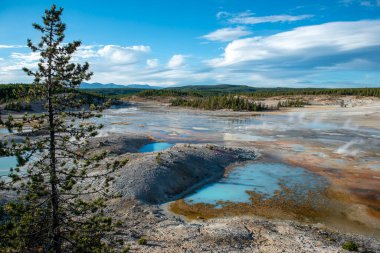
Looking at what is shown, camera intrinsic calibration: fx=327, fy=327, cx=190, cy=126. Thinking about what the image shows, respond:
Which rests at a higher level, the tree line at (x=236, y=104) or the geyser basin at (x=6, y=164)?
the tree line at (x=236, y=104)

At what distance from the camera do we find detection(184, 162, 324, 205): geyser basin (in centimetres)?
2377

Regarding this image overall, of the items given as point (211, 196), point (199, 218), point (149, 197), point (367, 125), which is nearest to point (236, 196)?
point (211, 196)

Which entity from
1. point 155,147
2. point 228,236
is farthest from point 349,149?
point 228,236

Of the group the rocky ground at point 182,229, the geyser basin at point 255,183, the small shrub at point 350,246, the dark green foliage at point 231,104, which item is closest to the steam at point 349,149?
the geyser basin at point 255,183

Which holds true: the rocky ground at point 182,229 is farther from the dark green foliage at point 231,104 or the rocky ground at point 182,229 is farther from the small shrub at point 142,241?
the dark green foliage at point 231,104

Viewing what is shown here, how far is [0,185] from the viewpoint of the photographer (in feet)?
28.2

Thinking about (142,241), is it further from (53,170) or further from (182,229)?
(53,170)

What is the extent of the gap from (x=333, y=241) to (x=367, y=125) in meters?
55.0

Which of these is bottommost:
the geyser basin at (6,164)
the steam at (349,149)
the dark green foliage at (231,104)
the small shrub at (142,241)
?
the geyser basin at (6,164)

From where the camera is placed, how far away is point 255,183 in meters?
26.8

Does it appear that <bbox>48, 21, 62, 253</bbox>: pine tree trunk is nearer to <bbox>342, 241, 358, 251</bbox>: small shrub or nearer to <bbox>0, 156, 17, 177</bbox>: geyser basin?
<bbox>342, 241, 358, 251</bbox>: small shrub

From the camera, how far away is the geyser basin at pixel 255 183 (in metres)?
23.8

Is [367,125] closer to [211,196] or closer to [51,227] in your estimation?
[211,196]

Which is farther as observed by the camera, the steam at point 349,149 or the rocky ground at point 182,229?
the steam at point 349,149
